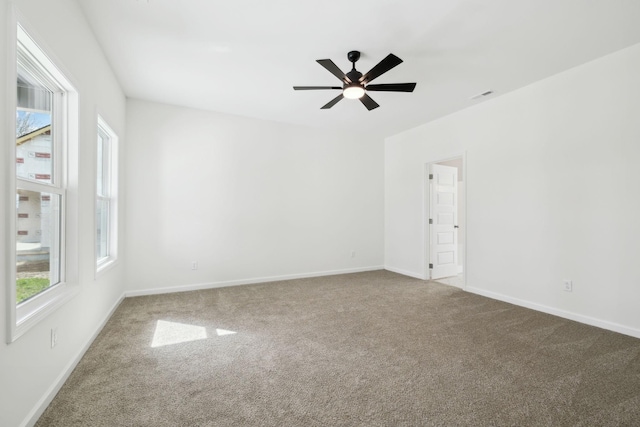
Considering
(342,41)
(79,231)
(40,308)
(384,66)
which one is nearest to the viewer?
(40,308)

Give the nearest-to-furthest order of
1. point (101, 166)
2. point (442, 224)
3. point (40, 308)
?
point (40, 308)
point (101, 166)
point (442, 224)

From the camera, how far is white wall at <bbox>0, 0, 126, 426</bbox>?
55.1 inches

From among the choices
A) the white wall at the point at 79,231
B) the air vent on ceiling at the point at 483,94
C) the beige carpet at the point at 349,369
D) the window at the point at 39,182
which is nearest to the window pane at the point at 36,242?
the window at the point at 39,182

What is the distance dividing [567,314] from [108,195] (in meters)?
5.58

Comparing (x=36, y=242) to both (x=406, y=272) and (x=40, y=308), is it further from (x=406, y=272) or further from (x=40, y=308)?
(x=406, y=272)

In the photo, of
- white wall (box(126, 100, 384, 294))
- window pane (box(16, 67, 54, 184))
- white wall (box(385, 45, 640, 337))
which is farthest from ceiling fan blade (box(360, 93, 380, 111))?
window pane (box(16, 67, 54, 184))

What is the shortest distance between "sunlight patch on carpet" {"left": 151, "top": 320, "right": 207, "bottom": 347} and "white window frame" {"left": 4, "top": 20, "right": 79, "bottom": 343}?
Result: 2.89 feet

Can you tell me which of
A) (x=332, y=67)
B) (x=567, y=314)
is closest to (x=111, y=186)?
(x=332, y=67)

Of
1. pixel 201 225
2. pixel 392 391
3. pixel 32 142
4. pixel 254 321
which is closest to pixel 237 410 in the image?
pixel 392 391

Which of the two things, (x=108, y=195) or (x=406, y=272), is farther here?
(x=406, y=272)

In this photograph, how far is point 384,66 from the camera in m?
2.56

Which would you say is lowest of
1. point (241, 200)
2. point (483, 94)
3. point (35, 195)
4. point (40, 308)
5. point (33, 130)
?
point (40, 308)

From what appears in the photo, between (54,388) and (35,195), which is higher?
(35,195)

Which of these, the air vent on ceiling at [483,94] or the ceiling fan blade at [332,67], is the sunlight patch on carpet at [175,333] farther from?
the air vent on ceiling at [483,94]
